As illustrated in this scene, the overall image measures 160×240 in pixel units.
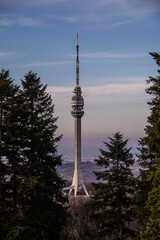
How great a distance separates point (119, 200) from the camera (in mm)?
28344

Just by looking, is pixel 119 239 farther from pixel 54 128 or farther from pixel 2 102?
pixel 2 102

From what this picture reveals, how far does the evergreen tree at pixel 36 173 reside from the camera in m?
20.4

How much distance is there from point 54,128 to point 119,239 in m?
9.55

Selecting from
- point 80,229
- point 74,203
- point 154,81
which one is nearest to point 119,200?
point 154,81

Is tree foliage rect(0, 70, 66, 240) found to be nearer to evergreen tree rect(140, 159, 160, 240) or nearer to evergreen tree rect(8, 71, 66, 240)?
evergreen tree rect(8, 71, 66, 240)

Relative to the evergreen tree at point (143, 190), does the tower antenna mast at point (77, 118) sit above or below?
above

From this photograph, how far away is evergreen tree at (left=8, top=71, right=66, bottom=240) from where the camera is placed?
20391 mm

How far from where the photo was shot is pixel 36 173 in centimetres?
2455

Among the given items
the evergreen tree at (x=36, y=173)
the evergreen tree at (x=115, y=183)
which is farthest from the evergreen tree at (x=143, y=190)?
the evergreen tree at (x=36, y=173)

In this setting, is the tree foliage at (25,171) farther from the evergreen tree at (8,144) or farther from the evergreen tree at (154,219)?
the evergreen tree at (154,219)

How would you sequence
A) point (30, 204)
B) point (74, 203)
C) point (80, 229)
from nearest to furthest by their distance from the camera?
point (30, 204) → point (80, 229) → point (74, 203)


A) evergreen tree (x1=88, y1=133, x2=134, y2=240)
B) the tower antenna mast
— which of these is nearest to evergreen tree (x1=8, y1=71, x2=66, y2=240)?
evergreen tree (x1=88, y1=133, x2=134, y2=240)

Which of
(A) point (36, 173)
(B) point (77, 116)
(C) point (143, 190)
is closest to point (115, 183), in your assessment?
(C) point (143, 190)

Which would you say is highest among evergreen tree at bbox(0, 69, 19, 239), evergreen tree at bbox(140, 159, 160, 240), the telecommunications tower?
the telecommunications tower
